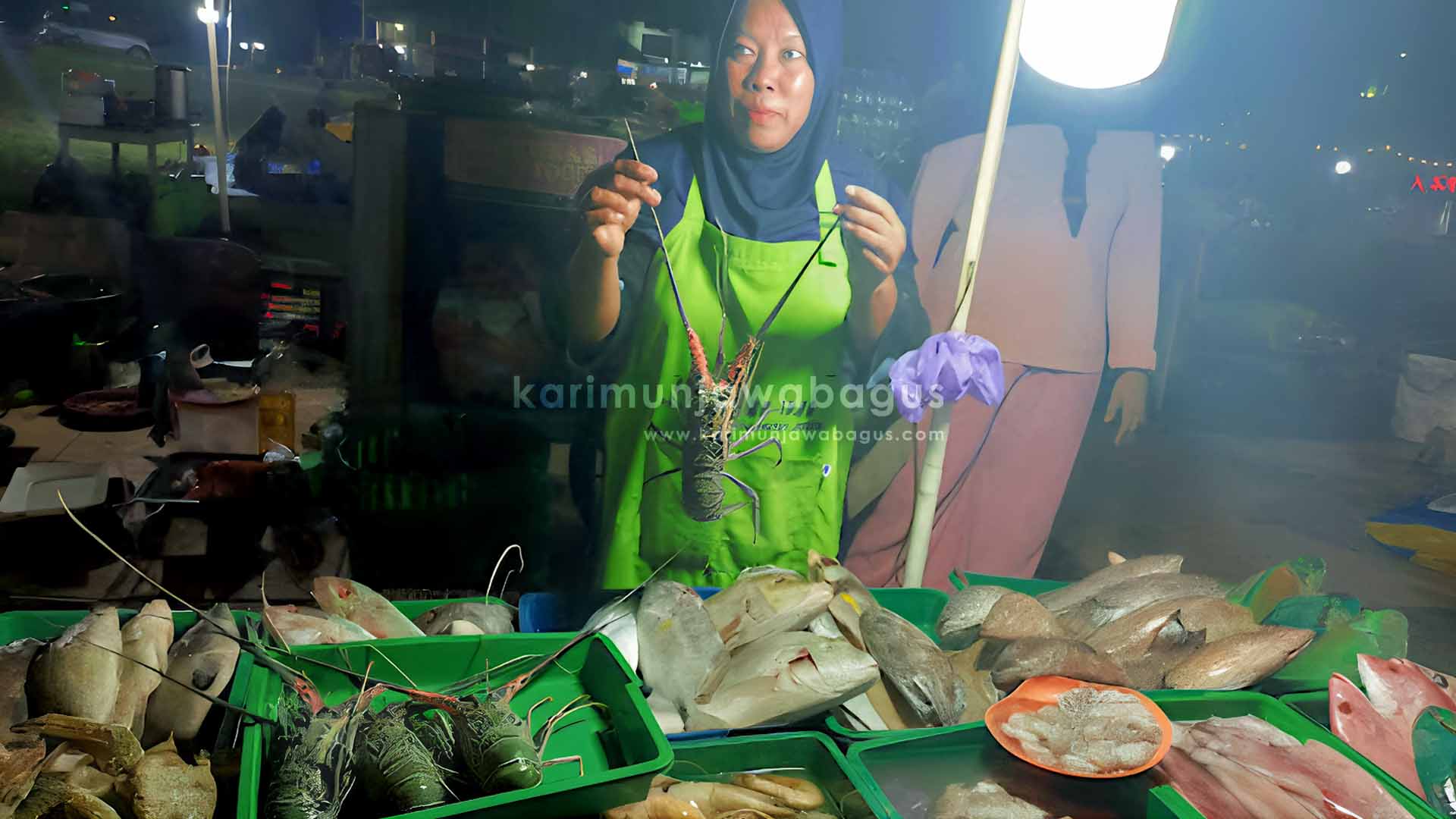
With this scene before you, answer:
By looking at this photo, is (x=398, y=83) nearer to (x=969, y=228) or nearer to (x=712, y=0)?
(x=712, y=0)

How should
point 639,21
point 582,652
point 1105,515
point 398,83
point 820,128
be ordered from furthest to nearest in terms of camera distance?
point 1105,515 < point 820,128 < point 639,21 < point 398,83 < point 582,652

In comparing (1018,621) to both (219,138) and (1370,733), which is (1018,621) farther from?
(219,138)

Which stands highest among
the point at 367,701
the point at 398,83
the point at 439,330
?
the point at 398,83

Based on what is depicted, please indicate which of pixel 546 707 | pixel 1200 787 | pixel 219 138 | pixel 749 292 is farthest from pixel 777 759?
pixel 219 138

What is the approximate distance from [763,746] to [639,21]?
6.62 ft

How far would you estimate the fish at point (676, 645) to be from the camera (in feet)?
6.29

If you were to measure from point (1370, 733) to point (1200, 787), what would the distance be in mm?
571

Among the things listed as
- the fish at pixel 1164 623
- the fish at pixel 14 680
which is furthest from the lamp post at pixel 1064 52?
the fish at pixel 14 680

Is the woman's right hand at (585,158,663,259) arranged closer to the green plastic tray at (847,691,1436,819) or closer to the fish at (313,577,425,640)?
the fish at (313,577,425,640)

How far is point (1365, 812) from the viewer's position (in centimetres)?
174

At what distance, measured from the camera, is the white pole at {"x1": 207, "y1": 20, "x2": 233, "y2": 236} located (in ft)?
7.22

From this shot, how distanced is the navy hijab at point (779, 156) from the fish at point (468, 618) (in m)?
1.38

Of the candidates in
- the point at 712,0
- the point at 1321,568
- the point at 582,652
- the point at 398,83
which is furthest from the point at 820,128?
the point at 1321,568

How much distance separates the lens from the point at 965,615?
7.57ft
